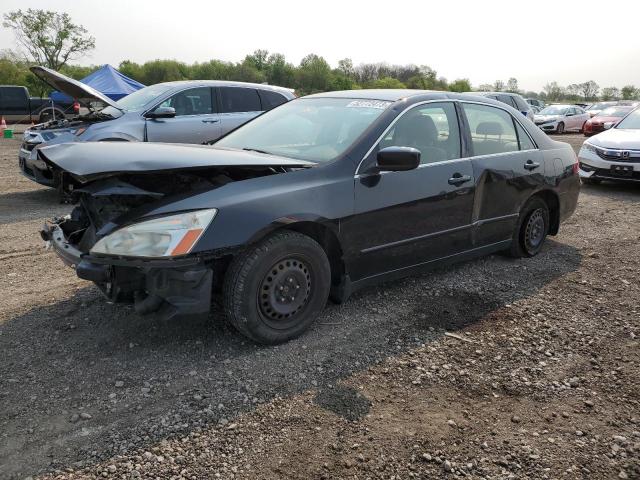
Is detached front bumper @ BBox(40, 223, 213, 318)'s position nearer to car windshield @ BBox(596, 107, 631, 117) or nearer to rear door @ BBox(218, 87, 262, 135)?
rear door @ BBox(218, 87, 262, 135)

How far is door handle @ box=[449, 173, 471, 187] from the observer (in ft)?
13.9

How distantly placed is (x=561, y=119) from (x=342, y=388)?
2529 centimetres

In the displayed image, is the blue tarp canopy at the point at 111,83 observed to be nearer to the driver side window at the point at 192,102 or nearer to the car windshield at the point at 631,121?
the driver side window at the point at 192,102

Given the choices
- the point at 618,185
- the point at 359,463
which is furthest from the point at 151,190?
the point at 618,185

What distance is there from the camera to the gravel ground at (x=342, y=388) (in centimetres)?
243

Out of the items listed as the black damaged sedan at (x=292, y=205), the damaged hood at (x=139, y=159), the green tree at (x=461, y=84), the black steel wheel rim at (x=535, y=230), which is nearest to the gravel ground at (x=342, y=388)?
the black damaged sedan at (x=292, y=205)

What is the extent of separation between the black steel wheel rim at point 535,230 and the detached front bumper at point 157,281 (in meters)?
3.50

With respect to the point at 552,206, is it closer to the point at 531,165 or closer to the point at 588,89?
the point at 531,165

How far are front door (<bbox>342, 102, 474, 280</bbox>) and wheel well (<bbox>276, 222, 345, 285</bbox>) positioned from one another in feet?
0.26

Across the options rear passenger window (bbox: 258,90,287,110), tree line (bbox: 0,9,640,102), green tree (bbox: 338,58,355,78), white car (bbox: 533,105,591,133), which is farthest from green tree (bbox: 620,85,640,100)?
rear passenger window (bbox: 258,90,287,110)

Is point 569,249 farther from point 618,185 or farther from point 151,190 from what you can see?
point 618,185

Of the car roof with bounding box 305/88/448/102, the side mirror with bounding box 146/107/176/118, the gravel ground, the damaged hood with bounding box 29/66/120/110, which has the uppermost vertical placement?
the damaged hood with bounding box 29/66/120/110

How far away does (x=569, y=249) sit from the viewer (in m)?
5.82

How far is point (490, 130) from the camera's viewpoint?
4.79 metres
